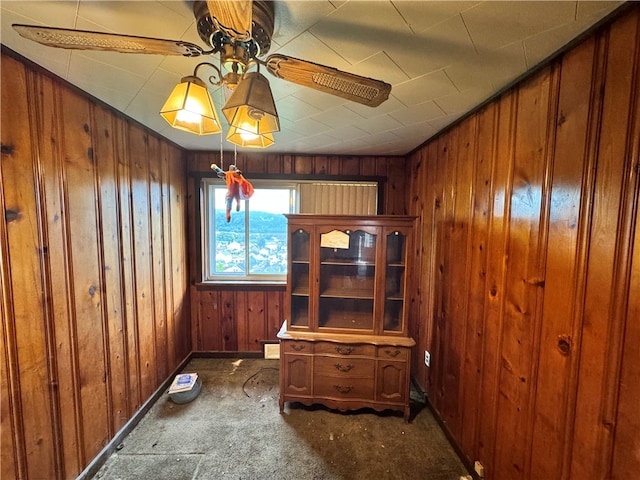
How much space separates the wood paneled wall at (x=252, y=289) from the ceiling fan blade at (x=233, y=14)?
2.20m

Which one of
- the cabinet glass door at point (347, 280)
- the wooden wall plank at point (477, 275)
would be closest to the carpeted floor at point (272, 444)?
the wooden wall plank at point (477, 275)

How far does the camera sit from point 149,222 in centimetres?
216

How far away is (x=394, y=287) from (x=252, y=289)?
1572 mm

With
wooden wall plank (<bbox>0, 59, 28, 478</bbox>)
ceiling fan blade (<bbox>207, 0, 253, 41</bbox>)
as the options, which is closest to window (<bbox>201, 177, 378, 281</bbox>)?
wooden wall plank (<bbox>0, 59, 28, 478</bbox>)

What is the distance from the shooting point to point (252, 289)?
9.64 feet

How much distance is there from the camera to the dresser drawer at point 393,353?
2049mm

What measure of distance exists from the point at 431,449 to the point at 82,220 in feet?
8.76

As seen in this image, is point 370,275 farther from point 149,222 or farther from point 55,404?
point 55,404

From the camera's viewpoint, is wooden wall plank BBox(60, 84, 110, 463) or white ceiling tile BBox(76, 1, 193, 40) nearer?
white ceiling tile BBox(76, 1, 193, 40)

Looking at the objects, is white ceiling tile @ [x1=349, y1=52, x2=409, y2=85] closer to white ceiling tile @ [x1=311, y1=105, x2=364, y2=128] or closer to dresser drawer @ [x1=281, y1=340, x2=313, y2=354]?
white ceiling tile @ [x1=311, y1=105, x2=364, y2=128]

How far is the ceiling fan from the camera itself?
26.8 inches

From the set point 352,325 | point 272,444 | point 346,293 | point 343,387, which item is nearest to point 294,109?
point 346,293

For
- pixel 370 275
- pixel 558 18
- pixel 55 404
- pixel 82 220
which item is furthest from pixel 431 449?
pixel 82 220

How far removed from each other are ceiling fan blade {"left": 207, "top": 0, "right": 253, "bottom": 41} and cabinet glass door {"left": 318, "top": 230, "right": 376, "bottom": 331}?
157 centimetres
